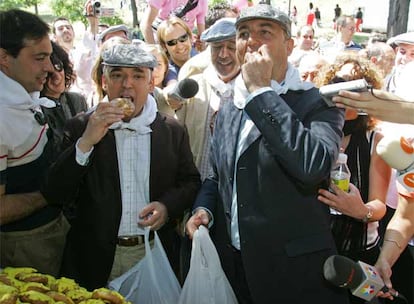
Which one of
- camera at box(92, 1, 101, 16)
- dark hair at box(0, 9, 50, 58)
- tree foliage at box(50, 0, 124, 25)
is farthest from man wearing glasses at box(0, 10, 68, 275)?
tree foliage at box(50, 0, 124, 25)

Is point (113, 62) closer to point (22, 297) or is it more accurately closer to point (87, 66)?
point (22, 297)

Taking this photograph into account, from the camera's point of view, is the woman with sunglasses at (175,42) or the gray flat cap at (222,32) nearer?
the gray flat cap at (222,32)

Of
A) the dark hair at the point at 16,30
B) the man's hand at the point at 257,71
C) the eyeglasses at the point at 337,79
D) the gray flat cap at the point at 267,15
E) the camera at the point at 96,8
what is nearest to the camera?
the man's hand at the point at 257,71

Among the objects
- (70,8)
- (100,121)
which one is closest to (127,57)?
(100,121)

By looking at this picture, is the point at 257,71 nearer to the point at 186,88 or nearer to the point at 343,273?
the point at 343,273

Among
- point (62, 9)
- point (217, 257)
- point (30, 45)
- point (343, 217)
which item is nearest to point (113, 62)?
point (30, 45)

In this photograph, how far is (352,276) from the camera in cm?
160

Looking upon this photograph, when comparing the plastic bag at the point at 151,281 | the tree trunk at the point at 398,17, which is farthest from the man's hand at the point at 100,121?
the tree trunk at the point at 398,17

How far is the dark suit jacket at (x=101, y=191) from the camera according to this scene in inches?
85.0

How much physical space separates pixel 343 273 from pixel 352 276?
5 cm

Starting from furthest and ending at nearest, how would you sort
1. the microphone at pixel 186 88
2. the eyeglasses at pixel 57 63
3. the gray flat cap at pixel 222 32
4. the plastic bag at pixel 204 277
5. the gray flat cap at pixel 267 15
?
the eyeglasses at pixel 57 63
the gray flat cap at pixel 222 32
the microphone at pixel 186 88
the plastic bag at pixel 204 277
the gray flat cap at pixel 267 15

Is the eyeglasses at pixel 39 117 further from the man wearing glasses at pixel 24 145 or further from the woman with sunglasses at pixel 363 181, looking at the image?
the woman with sunglasses at pixel 363 181

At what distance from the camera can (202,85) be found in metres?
3.02

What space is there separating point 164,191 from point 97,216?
0.38 metres
